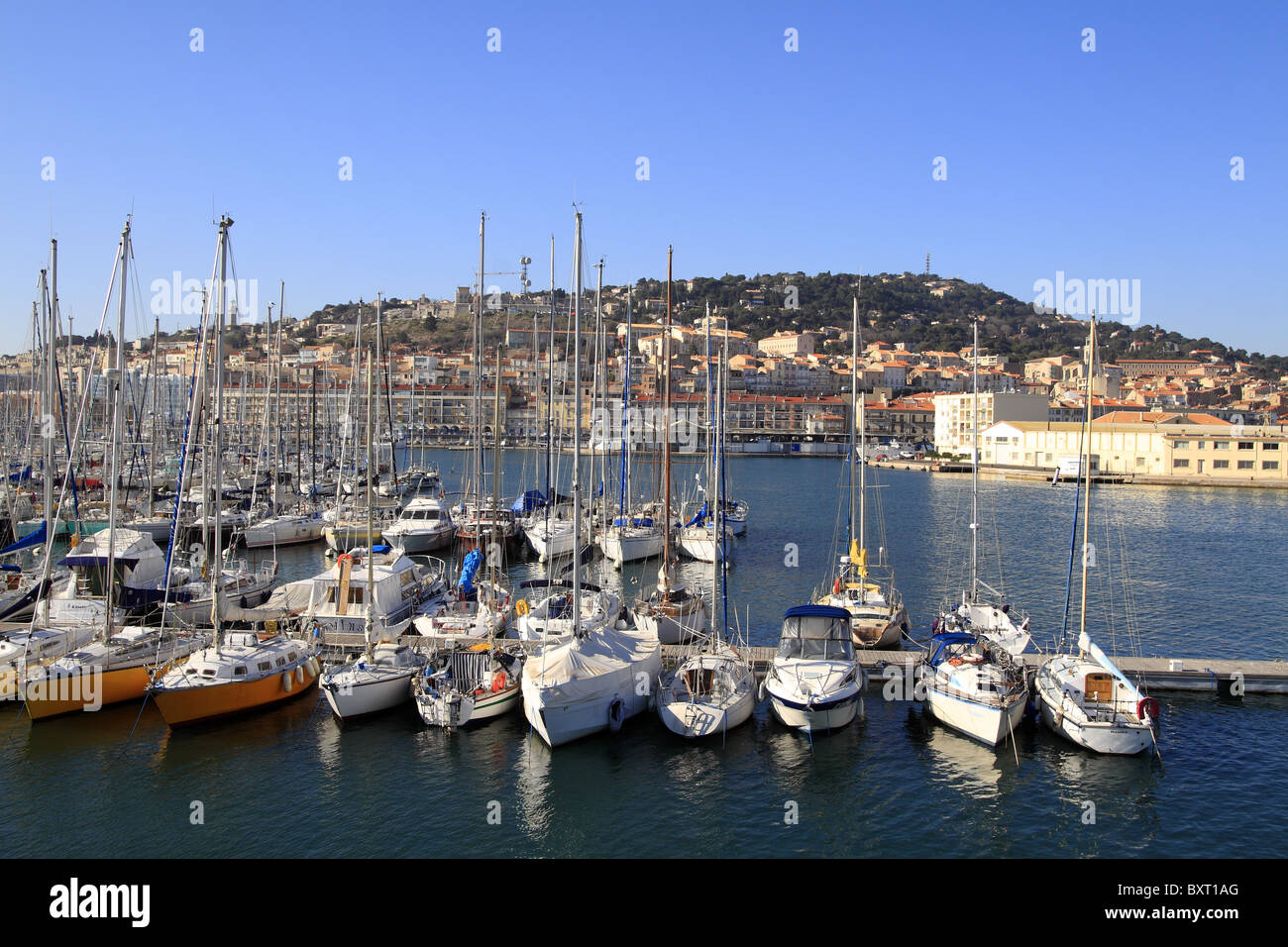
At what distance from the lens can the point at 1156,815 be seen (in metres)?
10.8

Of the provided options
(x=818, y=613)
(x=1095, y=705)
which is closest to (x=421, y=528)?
(x=818, y=613)

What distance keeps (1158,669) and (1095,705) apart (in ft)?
10.7

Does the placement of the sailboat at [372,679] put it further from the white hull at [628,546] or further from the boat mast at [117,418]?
the white hull at [628,546]

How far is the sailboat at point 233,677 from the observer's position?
12805 millimetres

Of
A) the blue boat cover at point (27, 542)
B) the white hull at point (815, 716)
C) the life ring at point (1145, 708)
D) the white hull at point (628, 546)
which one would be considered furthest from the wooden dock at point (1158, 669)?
the white hull at point (628, 546)

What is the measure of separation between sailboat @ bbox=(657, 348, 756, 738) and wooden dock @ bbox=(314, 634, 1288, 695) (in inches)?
41.4

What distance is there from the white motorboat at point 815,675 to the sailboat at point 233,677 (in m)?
7.22

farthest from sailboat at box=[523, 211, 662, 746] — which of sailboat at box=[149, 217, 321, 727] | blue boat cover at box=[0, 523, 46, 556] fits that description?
blue boat cover at box=[0, 523, 46, 556]

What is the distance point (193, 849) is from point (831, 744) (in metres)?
8.00

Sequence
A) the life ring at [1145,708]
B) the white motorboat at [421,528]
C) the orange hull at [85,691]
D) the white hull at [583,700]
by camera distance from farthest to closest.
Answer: the white motorboat at [421,528]
the orange hull at [85,691]
the white hull at [583,700]
the life ring at [1145,708]

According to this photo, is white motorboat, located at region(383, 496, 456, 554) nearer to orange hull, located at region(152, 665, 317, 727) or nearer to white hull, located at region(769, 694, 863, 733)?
orange hull, located at region(152, 665, 317, 727)
